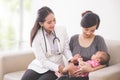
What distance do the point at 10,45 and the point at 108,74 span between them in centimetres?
262

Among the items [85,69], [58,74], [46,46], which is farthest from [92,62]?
[46,46]

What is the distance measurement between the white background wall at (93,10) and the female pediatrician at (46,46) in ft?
2.25

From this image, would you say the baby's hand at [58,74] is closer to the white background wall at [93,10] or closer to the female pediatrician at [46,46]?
the female pediatrician at [46,46]

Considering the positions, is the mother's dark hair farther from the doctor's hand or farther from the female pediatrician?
the doctor's hand

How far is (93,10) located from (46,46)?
3.07 ft

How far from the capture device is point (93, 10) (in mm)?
3061

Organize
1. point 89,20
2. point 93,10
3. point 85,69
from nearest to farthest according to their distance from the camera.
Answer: point 85,69, point 89,20, point 93,10

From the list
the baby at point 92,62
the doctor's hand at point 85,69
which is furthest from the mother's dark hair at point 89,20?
the doctor's hand at point 85,69

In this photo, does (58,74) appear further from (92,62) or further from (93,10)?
(93,10)

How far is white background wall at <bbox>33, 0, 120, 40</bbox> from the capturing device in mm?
2891

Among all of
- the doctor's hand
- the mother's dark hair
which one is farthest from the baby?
the mother's dark hair

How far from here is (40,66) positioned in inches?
97.3

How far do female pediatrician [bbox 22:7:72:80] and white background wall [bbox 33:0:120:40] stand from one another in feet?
2.25

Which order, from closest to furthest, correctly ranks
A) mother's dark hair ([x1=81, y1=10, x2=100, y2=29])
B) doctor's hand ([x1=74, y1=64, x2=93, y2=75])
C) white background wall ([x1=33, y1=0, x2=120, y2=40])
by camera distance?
1. doctor's hand ([x1=74, y1=64, x2=93, y2=75])
2. mother's dark hair ([x1=81, y1=10, x2=100, y2=29])
3. white background wall ([x1=33, y1=0, x2=120, y2=40])
